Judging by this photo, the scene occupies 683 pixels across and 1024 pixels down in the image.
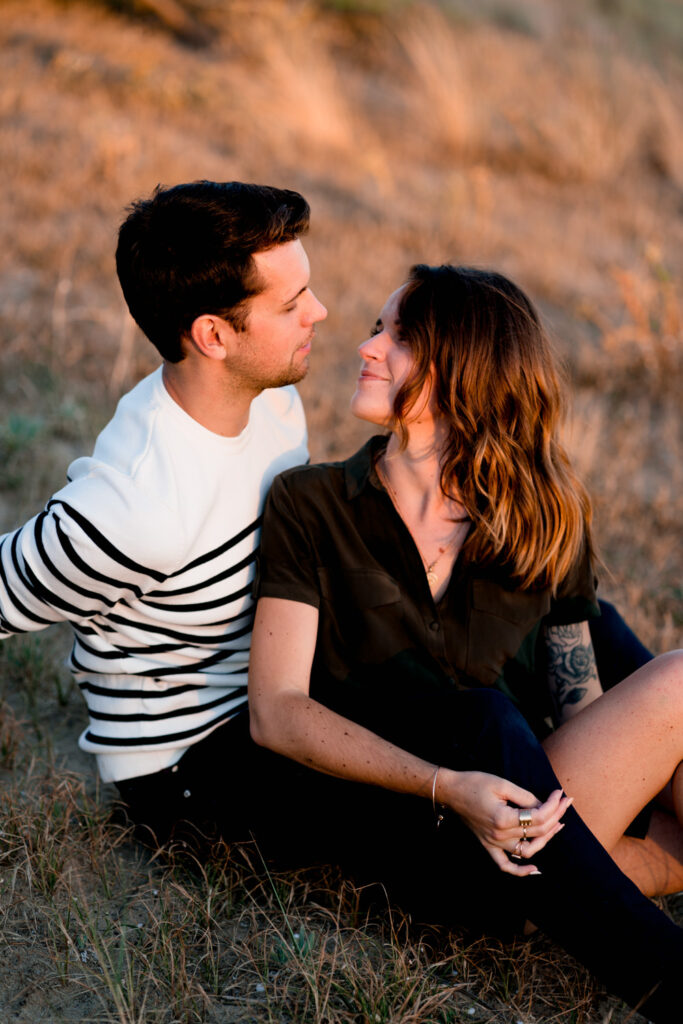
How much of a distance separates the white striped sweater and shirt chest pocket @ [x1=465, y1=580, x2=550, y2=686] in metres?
0.55

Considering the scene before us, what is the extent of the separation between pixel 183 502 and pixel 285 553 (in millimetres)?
285

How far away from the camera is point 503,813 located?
201cm

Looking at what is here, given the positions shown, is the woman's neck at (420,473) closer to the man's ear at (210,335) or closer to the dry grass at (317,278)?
the man's ear at (210,335)

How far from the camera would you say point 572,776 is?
7.47ft

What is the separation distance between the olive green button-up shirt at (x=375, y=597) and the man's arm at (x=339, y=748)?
0.13m

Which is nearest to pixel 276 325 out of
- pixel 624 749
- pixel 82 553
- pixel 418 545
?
pixel 418 545

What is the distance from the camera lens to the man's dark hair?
2.34 metres

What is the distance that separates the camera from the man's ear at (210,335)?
2.37 meters

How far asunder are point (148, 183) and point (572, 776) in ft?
19.3

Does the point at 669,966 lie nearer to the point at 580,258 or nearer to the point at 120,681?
the point at 120,681

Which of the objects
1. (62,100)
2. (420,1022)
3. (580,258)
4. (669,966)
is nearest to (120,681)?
(420,1022)

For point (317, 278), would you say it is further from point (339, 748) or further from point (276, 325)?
point (339, 748)

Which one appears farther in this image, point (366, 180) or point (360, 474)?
point (366, 180)

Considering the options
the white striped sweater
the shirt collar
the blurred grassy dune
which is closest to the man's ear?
the white striped sweater
